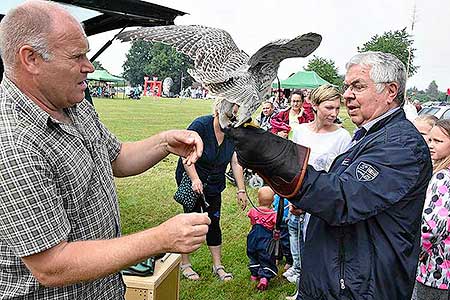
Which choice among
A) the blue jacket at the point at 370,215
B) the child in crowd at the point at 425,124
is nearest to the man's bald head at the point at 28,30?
the blue jacket at the point at 370,215

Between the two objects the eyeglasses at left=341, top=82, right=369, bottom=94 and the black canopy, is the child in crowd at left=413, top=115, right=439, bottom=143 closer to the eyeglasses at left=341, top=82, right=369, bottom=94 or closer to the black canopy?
the eyeglasses at left=341, top=82, right=369, bottom=94

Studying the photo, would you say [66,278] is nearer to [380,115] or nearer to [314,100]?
[380,115]

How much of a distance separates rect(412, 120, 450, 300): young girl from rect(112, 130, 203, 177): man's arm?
1.69 meters

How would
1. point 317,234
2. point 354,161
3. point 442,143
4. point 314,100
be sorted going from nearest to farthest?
point 354,161 → point 317,234 → point 442,143 → point 314,100

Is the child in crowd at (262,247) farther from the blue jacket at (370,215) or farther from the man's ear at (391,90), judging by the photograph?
the man's ear at (391,90)

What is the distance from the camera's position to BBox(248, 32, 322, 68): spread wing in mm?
2225

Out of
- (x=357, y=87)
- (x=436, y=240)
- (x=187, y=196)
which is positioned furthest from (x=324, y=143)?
(x=357, y=87)

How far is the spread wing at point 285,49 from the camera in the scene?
7.30ft

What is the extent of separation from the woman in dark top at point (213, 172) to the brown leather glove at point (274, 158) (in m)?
1.99

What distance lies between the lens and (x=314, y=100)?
14.2 feet

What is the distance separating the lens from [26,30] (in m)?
1.46

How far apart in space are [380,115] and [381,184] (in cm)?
47

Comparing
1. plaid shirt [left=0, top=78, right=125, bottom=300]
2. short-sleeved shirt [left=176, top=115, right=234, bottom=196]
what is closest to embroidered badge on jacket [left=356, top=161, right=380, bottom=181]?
Result: plaid shirt [left=0, top=78, right=125, bottom=300]

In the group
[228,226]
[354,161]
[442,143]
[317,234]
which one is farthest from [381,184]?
[228,226]
